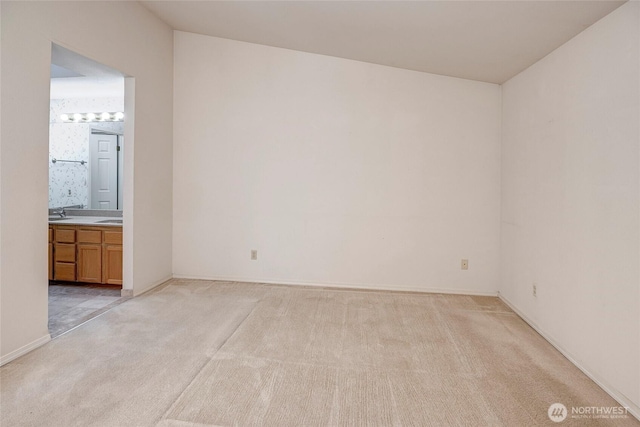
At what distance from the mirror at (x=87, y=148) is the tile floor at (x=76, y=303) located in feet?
3.83

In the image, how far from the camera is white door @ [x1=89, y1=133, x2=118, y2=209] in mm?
4762

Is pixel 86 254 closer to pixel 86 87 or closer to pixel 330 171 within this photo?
pixel 86 87

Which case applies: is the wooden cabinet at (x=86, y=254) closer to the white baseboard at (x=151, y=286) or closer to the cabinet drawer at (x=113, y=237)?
the cabinet drawer at (x=113, y=237)

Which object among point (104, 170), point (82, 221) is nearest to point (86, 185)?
point (104, 170)

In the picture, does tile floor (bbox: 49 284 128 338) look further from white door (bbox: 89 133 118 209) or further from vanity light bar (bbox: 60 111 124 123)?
vanity light bar (bbox: 60 111 124 123)

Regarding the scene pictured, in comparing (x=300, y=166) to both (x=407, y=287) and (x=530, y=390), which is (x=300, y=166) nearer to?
(x=407, y=287)

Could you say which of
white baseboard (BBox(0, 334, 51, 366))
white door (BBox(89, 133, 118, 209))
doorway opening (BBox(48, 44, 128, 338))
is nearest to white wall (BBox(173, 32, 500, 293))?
doorway opening (BBox(48, 44, 128, 338))

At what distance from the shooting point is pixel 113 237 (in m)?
4.03

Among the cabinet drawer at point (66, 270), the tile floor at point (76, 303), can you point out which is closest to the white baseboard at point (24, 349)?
the tile floor at point (76, 303)

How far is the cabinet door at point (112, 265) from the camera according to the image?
4039 millimetres

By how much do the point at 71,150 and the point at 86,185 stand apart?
0.50 metres

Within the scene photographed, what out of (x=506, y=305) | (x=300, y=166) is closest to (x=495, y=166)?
(x=506, y=305)

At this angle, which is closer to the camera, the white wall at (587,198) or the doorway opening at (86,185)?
the white wall at (587,198)

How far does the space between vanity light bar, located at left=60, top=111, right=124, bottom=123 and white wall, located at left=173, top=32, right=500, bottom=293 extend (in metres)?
0.94
